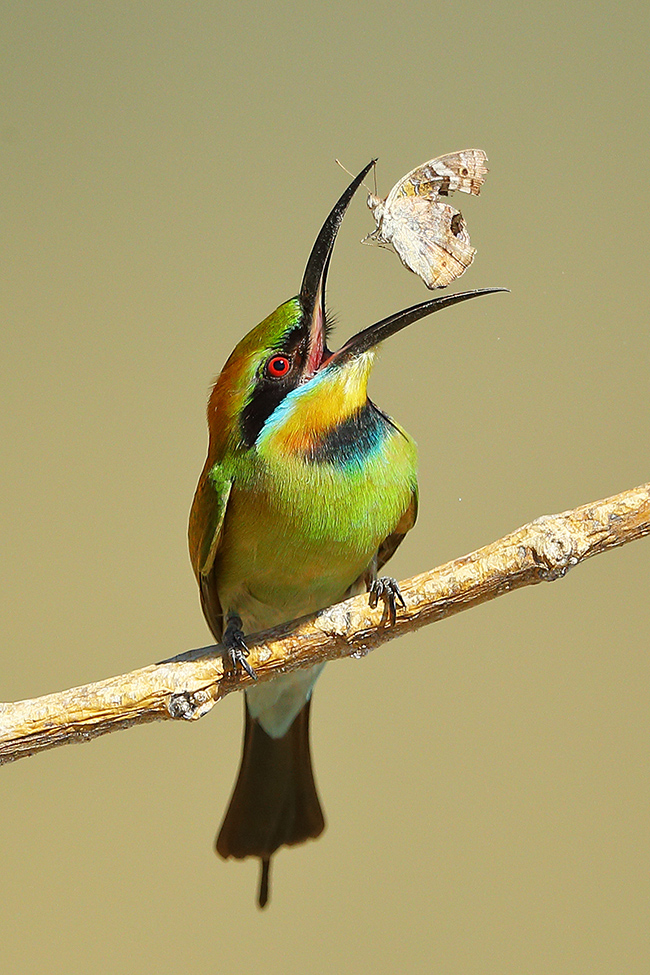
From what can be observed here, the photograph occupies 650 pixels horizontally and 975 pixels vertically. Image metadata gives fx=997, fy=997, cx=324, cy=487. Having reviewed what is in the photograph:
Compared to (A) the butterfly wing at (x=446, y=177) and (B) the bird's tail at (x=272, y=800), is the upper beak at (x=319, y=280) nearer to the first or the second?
(A) the butterfly wing at (x=446, y=177)

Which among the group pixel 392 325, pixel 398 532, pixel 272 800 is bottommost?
pixel 272 800

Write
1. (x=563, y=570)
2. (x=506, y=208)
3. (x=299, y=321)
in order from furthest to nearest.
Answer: (x=506, y=208) → (x=299, y=321) → (x=563, y=570)

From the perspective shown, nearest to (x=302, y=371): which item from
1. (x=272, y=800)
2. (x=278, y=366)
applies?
(x=278, y=366)

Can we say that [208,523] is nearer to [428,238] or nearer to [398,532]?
[398,532]

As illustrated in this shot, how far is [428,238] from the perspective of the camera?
4.68 ft

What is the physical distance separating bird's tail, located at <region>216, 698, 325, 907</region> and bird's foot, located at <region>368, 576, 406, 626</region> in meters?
0.55

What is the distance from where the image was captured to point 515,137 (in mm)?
2025

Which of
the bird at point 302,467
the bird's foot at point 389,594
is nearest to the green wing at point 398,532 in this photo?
the bird at point 302,467

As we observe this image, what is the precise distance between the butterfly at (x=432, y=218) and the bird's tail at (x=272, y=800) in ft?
3.09

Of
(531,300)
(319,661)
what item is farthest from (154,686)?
(531,300)

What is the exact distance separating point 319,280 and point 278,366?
0.14 metres

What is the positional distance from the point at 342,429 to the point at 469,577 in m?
0.30

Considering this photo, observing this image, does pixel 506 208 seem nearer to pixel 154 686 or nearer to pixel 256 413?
pixel 256 413

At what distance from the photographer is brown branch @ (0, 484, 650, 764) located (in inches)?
55.5
